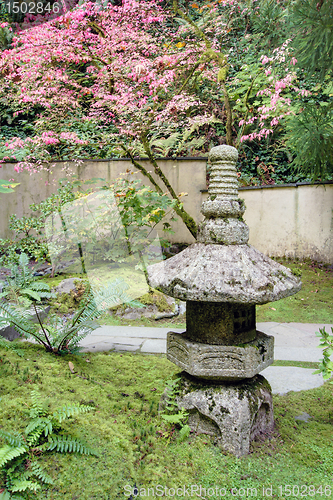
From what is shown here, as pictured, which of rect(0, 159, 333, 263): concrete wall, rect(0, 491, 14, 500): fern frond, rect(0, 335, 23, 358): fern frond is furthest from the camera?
rect(0, 159, 333, 263): concrete wall

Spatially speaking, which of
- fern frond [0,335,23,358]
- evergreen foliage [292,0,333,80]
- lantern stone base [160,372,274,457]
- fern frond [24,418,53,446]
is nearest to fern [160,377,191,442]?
lantern stone base [160,372,274,457]

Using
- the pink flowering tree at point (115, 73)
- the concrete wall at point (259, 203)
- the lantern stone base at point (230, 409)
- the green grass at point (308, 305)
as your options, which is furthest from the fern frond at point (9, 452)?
the concrete wall at point (259, 203)

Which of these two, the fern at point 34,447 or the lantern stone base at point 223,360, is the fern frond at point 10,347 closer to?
the fern at point 34,447

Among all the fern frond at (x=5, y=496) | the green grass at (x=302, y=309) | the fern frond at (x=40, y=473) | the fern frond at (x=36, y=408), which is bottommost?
the green grass at (x=302, y=309)

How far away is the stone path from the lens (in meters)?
2.69

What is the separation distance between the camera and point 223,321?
188 centimetres

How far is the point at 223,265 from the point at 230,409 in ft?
2.58

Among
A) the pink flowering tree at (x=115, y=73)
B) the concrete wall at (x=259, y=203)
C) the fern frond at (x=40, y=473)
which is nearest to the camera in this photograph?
the fern frond at (x=40, y=473)

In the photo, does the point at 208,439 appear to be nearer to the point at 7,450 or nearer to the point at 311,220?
the point at 7,450

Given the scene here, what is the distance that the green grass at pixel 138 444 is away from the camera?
1480 millimetres

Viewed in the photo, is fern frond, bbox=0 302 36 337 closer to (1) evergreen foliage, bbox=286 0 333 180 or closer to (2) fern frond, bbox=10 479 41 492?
(2) fern frond, bbox=10 479 41 492

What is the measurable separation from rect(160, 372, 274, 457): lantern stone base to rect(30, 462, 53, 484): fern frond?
2.63ft

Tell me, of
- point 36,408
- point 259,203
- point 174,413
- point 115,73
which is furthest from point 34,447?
point 115,73

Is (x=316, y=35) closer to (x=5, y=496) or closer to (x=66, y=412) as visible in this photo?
(x=66, y=412)
